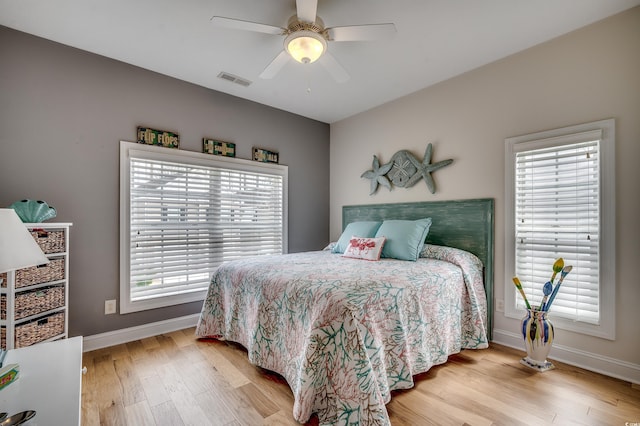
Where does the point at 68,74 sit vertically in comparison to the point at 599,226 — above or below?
above

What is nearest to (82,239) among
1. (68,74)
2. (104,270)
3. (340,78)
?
(104,270)

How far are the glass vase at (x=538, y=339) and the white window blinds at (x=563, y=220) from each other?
10.3 inches

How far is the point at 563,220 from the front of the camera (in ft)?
7.63

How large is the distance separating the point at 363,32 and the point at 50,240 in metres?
2.60

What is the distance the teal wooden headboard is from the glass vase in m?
0.46

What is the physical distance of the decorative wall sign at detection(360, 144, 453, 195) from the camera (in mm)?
3162

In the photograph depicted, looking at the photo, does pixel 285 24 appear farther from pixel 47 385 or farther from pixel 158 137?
pixel 47 385

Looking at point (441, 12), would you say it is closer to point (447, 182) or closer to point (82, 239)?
point (447, 182)

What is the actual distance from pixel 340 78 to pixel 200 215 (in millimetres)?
2012

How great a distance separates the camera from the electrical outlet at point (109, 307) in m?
2.62


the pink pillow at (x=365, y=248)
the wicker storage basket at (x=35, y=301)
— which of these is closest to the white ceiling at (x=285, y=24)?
the pink pillow at (x=365, y=248)

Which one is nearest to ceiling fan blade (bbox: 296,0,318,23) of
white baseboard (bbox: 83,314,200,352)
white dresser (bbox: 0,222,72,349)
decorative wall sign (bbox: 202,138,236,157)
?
decorative wall sign (bbox: 202,138,236,157)

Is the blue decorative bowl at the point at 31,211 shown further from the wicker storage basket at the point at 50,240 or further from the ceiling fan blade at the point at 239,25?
the ceiling fan blade at the point at 239,25

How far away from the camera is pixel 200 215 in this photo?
318 centimetres
